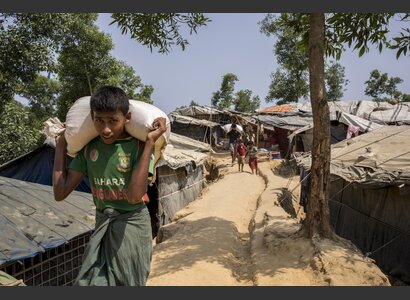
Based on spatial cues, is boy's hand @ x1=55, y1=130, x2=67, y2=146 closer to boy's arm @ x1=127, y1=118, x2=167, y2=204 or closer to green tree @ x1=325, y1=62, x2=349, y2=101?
boy's arm @ x1=127, y1=118, x2=167, y2=204

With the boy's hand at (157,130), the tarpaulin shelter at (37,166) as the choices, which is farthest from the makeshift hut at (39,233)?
the boy's hand at (157,130)

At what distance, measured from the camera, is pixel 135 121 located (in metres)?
1.77

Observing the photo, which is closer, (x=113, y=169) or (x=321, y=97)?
(x=113, y=169)

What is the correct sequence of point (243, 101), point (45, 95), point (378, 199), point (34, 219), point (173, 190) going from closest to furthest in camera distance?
point (34, 219) → point (378, 199) → point (173, 190) → point (45, 95) → point (243, 101)

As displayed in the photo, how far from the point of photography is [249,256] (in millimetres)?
6184

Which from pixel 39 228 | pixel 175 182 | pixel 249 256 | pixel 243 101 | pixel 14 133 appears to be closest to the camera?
pixel 39 228

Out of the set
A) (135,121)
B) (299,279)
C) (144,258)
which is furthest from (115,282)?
(299,279)

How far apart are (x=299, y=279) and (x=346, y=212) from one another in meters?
3.47

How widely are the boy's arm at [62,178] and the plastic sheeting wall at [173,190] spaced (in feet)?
26.0

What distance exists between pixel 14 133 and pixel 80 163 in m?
6.89

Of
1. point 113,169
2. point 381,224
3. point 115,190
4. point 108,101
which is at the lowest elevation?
point 381,224

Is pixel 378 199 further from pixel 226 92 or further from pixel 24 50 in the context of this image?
pixel 226 92

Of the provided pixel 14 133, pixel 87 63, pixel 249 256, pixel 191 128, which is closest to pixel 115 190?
pixel 249 256

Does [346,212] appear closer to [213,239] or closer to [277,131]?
[213,239]
